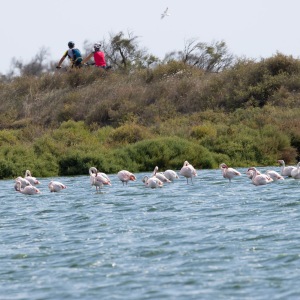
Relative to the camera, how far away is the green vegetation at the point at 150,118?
31.2 metres

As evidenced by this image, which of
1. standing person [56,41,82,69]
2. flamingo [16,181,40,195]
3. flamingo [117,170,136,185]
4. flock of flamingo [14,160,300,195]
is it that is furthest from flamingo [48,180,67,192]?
standing person [56,41,82,69]

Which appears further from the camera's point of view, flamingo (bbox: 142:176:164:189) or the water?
flamingo (bbox: 142:176:164:189)

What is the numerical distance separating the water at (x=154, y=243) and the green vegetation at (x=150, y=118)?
Answer: 6293mm

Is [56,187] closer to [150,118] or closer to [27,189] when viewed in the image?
[27,189]

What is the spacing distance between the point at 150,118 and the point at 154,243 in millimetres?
22994

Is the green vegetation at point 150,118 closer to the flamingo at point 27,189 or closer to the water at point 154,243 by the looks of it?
the flamingo at point 27,189

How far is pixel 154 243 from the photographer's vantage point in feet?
53.3

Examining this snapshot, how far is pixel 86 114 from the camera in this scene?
132 ft

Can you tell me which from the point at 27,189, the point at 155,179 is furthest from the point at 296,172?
the point at 27,189

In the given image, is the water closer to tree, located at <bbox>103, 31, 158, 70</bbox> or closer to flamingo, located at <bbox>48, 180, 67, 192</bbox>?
flamingo, located at <bbox>48, 180, 67, 192</bbox>

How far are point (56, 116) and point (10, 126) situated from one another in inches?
76.2

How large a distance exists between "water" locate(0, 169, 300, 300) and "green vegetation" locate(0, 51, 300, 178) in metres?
6.29

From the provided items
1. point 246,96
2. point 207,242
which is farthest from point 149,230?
point 246,96

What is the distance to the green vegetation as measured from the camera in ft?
102
